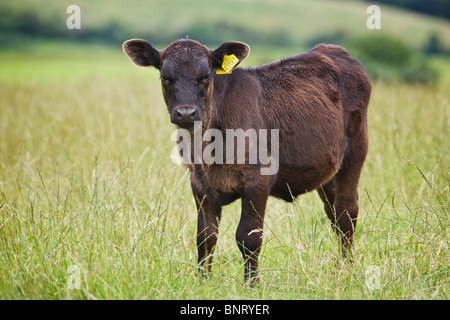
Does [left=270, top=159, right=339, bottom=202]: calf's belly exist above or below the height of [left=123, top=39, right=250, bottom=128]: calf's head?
below

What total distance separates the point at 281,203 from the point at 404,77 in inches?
542

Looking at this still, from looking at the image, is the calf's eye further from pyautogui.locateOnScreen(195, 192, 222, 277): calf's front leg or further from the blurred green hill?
the blurred green hill

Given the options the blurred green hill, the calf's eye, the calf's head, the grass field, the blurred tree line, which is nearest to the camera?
the grass field

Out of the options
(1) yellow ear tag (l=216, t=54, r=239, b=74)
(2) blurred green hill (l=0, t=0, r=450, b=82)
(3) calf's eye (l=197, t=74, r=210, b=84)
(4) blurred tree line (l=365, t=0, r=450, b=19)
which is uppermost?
(4) blurred tree line (l=365, t=0, r=450, b=19)

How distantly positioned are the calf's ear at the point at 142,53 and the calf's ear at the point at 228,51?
0.50 m

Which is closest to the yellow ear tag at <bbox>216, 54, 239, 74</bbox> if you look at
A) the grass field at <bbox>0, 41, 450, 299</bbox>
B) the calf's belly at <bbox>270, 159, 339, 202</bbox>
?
the calf's belly at <bbox>270, 159, 339, 202</bbox>

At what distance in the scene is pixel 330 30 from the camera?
33844 millimetres

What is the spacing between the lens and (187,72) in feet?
13.8

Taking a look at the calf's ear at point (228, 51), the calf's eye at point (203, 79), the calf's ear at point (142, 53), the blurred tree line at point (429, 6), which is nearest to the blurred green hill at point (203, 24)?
the blurred tree line at point (429, 6)

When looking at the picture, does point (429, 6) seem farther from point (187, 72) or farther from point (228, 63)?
point (187, 72)

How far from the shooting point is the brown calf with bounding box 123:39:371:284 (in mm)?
4266

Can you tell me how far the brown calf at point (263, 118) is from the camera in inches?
168
